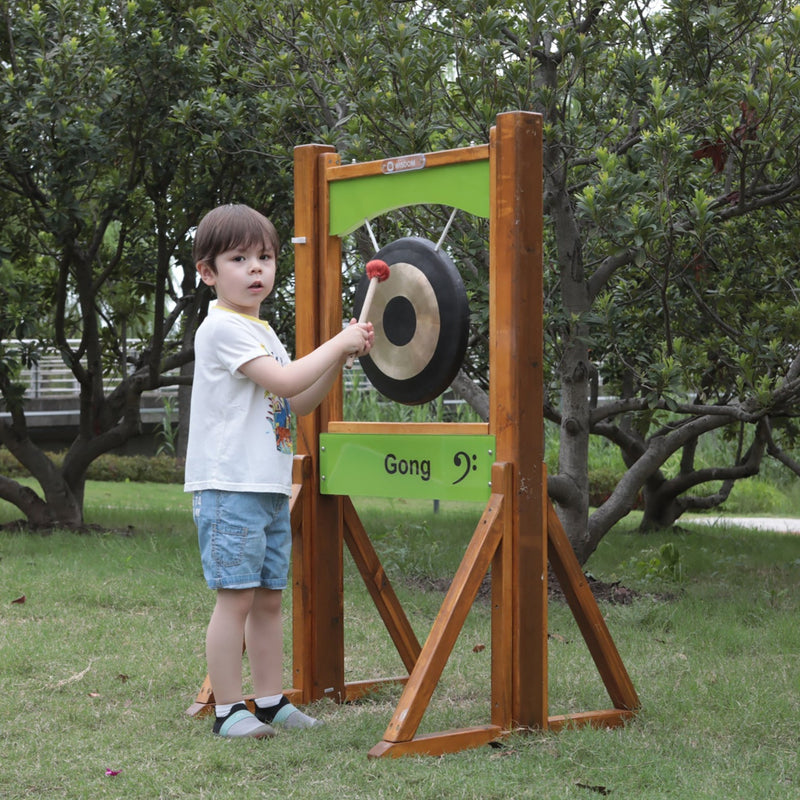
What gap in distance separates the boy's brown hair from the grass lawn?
63.9 inches

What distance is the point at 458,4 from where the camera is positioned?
5.91 metres

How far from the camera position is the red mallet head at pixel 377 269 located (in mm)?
4266

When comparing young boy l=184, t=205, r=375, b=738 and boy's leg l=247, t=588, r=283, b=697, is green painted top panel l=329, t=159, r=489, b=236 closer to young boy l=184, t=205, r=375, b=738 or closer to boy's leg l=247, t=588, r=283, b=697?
young boy l=184, t=205, r=375, b=738

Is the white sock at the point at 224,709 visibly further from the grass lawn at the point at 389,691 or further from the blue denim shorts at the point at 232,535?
the blue denim shorts at the point at 232,535

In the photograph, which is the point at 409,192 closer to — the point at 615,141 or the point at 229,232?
the point at 229,232

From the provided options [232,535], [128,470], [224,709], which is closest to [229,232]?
[232,535]

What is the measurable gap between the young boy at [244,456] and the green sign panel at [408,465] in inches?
14.1

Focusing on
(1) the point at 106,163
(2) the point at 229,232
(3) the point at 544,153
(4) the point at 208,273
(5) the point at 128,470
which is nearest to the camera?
(2) the point at 229,232

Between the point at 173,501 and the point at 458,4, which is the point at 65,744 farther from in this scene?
the point at 173,501

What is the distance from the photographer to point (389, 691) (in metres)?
4.71

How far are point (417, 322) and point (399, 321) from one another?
0.10 m

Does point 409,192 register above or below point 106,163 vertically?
below

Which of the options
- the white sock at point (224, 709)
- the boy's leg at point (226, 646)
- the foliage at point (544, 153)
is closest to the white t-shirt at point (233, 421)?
the boy's leg at point (226, 646)

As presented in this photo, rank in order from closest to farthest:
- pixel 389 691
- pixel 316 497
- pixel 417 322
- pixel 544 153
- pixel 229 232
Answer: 1. pixel 229 232
2. pixel 417 322
3. pixel 316 497
4. pixel 389 691
5. pixel 544 153
